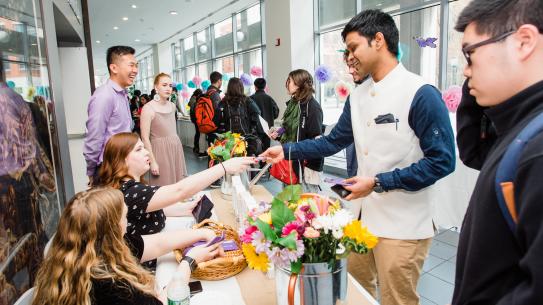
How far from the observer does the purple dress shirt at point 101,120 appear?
97.4 inches

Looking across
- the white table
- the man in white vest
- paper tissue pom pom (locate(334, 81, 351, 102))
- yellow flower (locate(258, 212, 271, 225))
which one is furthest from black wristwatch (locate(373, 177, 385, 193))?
paper tissue pom pom (locate(334, 81, 351, 102))

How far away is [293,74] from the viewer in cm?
376

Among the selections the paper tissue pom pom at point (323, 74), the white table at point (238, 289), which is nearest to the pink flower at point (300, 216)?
the white table at point (238, 289)

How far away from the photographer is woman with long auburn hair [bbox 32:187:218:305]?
104cm

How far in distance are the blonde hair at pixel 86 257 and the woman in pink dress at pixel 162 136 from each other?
2.04 m

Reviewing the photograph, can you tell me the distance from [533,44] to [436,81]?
4.11m

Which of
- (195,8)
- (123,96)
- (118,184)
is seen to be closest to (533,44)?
(118,184)

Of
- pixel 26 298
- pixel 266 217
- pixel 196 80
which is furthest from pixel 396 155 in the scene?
pixel 196 80

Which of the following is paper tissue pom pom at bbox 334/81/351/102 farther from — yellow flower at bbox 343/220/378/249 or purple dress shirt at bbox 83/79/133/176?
yellow flower at bbox 343/220/378/249

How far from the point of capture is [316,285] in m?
0.93

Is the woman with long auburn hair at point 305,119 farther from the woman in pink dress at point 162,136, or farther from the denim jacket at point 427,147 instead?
the denim jacket at point 427,147

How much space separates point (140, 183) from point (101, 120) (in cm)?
96

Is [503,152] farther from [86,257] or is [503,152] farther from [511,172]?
[86,257]

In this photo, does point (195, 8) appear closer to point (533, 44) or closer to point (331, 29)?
point (331, 29)
